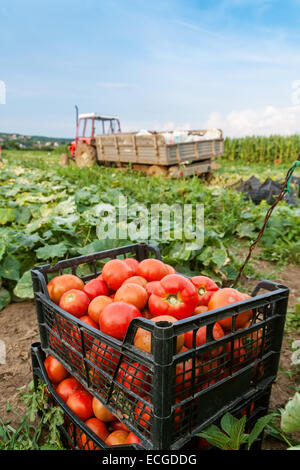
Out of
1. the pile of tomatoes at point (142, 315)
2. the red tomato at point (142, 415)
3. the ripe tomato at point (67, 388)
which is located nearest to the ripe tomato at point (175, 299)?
the pile of tomatoes at point (142, 315)

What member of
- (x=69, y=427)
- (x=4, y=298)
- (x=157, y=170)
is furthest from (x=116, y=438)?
(x=157, y=170)

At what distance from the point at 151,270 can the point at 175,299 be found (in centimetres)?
34

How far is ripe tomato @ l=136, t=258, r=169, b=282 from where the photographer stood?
163 centimetres

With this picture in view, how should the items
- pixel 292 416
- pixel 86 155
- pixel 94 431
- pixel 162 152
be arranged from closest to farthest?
pixel 292 416 → pixel 94 431 → pixel 162 152 → pixel 86 155

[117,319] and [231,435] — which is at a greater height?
[117,319]

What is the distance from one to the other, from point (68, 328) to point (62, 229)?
6.36 ft

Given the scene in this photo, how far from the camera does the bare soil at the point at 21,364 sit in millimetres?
1896

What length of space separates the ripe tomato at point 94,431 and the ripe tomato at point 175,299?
514 millimetres

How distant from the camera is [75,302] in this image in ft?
4.91

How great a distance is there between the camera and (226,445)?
1.18m

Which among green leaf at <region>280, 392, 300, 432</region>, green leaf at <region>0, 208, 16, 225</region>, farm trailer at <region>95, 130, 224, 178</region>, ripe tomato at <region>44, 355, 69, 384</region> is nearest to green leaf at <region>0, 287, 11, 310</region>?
green leaf at <region>0, 208, 16, 225</region>

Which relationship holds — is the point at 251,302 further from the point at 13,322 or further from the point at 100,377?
the point at 13,322

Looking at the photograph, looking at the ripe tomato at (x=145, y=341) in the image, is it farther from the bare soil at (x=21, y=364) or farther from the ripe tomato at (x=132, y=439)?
the bare soil at (x=21, y=364)

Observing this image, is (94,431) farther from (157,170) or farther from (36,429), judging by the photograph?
(157,170)
